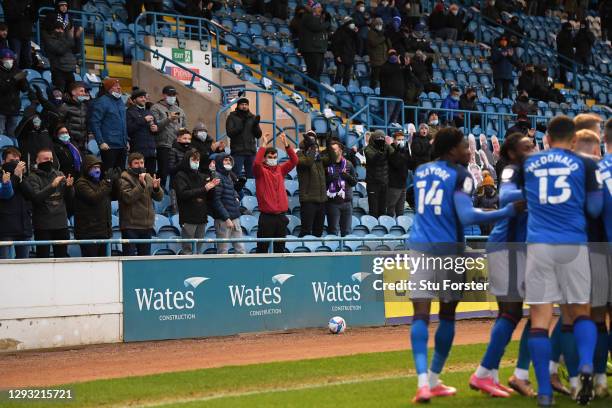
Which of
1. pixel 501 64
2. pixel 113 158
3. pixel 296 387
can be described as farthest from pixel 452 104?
pixel 296 387

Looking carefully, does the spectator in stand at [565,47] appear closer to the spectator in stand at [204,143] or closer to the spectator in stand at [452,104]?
the spectator in stand at [452,104]

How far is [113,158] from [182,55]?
6.39 meters

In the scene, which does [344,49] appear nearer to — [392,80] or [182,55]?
[392,80]

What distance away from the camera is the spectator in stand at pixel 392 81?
25.0 m

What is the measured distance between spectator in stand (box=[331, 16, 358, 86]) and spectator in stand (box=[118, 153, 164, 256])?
35.1ft

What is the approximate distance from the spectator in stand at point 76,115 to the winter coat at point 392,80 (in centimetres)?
942

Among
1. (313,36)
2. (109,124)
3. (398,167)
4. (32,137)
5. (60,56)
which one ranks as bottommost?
(398,167)

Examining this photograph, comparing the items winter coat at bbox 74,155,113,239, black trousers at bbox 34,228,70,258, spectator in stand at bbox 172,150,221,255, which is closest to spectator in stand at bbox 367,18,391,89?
spectator in stand at bbox 172,150,221,255

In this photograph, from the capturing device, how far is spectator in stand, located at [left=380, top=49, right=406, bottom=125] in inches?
985

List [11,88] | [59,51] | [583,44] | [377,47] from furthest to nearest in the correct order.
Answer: [583,44]
[377,47]
[59,51]
[11,88]

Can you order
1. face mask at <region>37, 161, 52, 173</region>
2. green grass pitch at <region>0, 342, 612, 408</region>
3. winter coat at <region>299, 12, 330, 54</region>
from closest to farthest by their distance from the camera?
green grass pitch at <region>0, 342, 612, 408</region> < face mask at <region>37, 161, 52, 173</region> < winter coat at <region>299, 12, 330, 54</region>

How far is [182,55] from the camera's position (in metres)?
23.2

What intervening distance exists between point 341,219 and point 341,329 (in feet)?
11.0

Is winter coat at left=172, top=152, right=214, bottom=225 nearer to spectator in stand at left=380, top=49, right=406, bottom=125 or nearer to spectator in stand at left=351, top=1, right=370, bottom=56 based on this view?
spectator in stand at left=380, top=49, right=406, bottom=125
